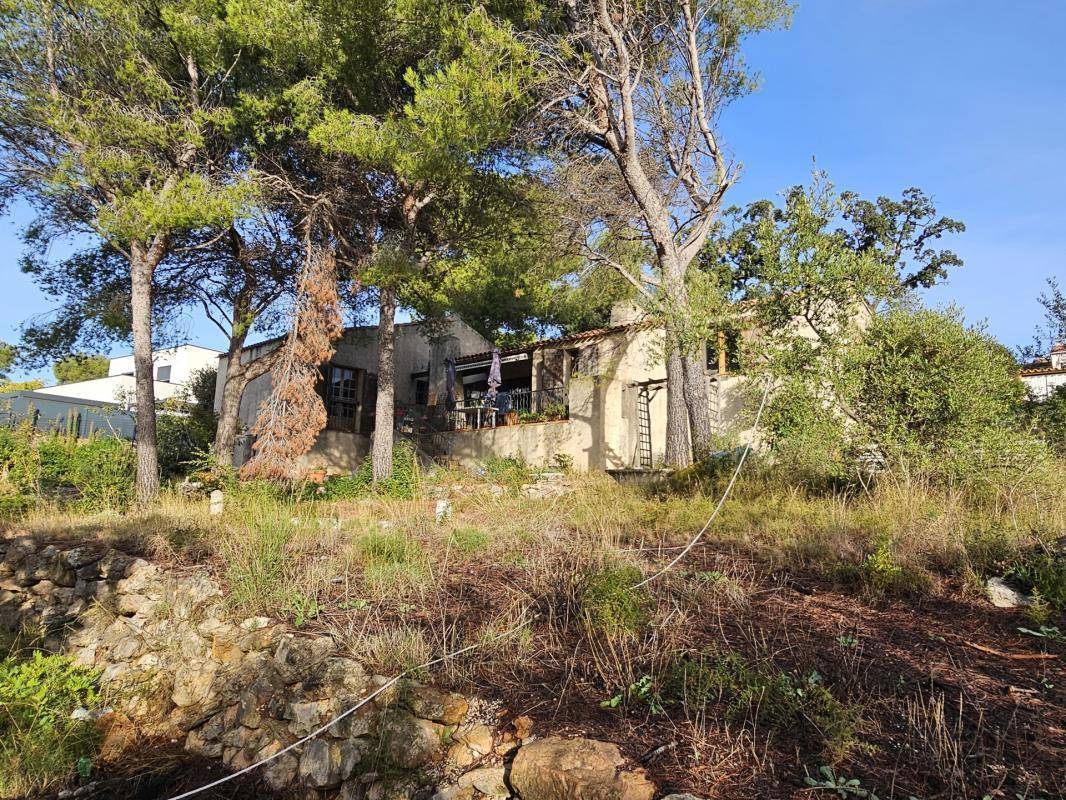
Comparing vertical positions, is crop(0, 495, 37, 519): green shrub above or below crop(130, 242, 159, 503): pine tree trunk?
below

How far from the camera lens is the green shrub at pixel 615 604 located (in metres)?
4.09

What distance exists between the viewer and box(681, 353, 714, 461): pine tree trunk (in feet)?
38.0

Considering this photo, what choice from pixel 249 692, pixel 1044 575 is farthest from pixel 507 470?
pixel 1044 575

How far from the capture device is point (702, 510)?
25.2 feet

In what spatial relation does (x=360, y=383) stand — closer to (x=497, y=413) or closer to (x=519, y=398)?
(x=497, y=413)

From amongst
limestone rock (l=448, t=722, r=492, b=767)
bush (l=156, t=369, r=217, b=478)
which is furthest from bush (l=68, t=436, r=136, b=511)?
limestone rock (l=448, t=722, r=492, b=767)

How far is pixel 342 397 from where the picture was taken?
20.3 m

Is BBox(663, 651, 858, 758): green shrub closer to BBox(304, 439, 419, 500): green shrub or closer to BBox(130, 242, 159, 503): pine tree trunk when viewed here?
BBox(304, 439, 419, 500): green shrub

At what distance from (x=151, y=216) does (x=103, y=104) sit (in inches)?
110

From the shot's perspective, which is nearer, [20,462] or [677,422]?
[20,462]

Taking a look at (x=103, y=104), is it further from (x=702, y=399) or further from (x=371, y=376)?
(x=702, y=399)

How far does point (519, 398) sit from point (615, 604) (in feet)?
51.1

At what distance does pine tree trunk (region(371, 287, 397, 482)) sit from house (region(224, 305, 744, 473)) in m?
3.56

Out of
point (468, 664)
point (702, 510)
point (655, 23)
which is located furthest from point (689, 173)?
point (468, 664)
